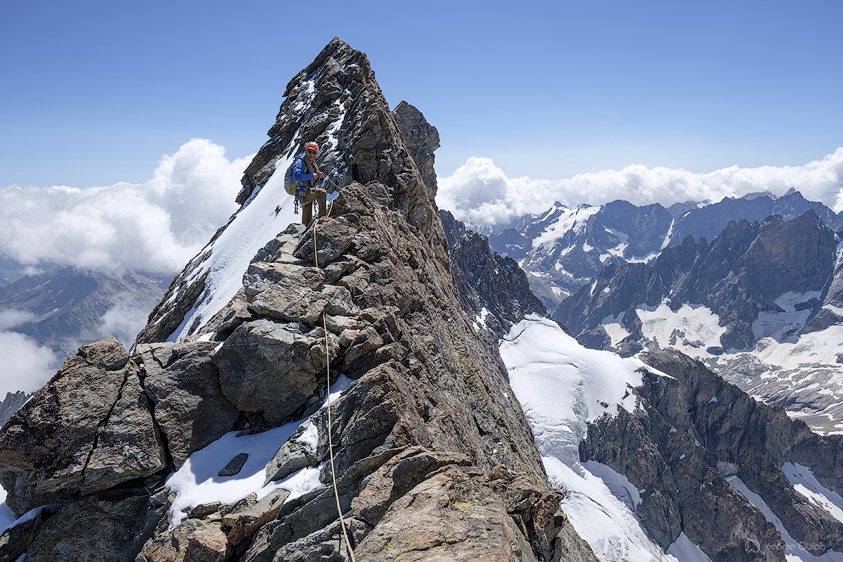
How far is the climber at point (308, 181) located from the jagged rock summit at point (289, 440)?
77.8 inches

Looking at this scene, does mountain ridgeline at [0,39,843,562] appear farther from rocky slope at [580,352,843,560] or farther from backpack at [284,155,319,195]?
rocky slope at [580,352,843,560]

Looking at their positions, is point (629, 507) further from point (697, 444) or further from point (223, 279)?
A: point (223, 279)

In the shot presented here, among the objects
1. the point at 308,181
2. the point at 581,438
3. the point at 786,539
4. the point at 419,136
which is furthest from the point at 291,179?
the point at 786,539

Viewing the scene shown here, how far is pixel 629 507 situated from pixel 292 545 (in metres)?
125

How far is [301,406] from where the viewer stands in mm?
15070

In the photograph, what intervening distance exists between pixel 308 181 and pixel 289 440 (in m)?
14.6

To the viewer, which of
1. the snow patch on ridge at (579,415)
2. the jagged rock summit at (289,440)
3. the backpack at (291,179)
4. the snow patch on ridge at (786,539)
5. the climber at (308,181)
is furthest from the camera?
the snow patch on ridge at (786,539)

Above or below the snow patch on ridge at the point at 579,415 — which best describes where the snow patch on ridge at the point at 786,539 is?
below

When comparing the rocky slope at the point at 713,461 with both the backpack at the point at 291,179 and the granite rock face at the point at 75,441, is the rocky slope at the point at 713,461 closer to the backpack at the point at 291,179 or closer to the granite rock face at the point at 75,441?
the backpack at the point at 291,179

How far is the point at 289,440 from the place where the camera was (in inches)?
530

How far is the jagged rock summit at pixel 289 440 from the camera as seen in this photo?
10625 millimetres

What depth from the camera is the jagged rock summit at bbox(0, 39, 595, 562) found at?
10.6 metres

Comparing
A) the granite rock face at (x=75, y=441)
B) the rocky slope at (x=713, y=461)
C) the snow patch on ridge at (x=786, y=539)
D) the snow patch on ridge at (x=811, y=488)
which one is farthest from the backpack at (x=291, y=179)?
the snow patch on ridge at (x=811, y=488)

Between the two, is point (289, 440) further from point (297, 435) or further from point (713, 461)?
point (713, 461)
